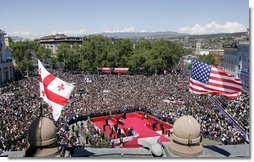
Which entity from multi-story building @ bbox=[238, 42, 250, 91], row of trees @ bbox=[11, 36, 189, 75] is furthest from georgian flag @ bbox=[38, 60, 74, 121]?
row of trees @ bbox=[11, 36, 189, 75]

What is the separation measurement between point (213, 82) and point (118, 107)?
91.4ft

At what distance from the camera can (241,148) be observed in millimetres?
12195

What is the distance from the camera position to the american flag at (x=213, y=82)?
12695mm

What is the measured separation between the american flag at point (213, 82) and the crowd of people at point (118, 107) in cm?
926

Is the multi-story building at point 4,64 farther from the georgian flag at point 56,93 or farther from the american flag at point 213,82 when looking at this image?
the american flag at point 213,82

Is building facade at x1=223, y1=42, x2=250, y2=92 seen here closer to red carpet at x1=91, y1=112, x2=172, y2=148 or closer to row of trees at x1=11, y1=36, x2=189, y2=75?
row of trees at x1=11, y1=36, x2=189, y2=75

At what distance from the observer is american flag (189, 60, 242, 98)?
41.7 feet

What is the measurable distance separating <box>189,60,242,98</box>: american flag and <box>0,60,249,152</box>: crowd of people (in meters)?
9.26

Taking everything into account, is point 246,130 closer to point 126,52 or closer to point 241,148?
point 241,148

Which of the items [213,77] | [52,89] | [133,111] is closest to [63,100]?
[52,89]

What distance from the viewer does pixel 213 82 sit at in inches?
509

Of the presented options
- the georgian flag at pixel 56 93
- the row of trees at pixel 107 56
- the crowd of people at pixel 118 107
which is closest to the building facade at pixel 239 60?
the row of trees at pixel 107 56

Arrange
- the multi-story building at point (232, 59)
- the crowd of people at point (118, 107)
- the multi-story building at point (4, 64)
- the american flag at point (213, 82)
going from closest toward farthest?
the american flag at point (213, 82) → the crowd of people at point (118, 107) → the multi-story building at point (4, 64) → the multi-story building at point (232, 59)

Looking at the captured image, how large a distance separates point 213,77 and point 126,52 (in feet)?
242
